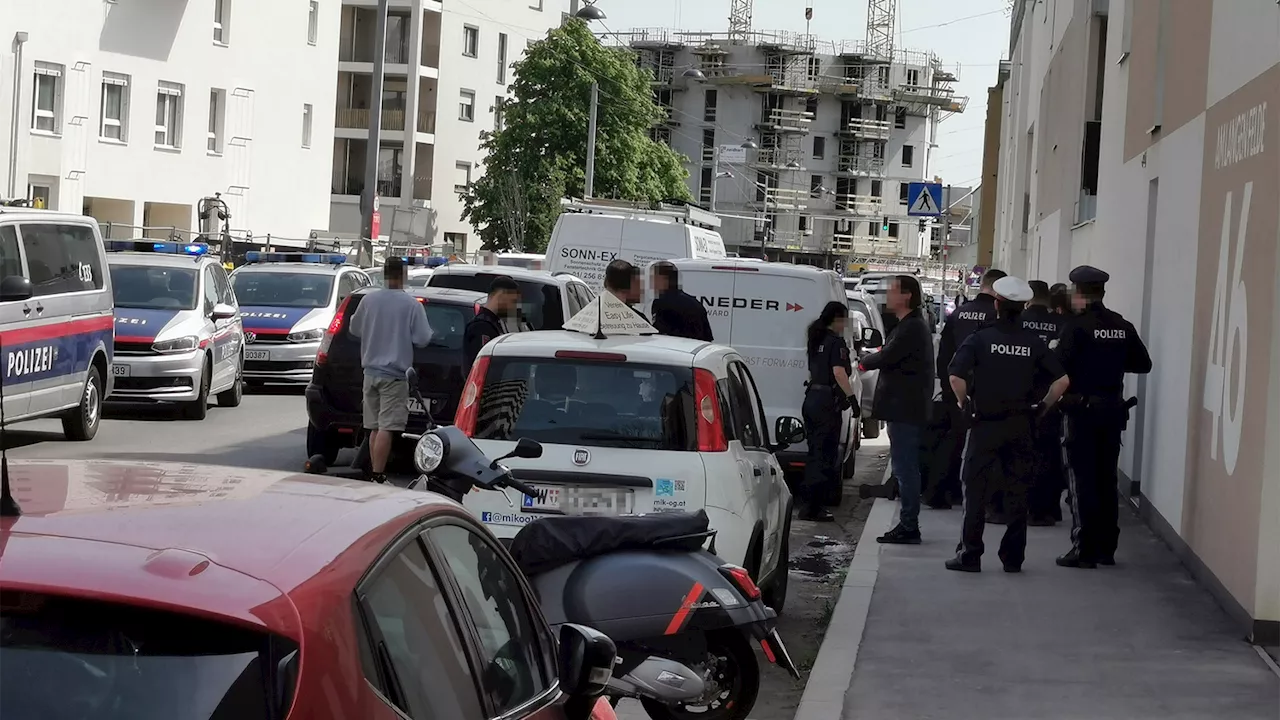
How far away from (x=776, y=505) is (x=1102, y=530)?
10.7 feet

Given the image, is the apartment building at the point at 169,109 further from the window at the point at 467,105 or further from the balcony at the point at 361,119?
the window at the point at 467,105

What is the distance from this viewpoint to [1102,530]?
11500 mm

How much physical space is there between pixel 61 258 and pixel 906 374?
776 centimetres

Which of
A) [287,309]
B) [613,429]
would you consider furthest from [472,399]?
[287,309]

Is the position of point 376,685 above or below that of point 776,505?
above

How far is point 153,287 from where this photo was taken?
19609 mm

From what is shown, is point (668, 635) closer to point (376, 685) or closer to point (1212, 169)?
point (376, 685)

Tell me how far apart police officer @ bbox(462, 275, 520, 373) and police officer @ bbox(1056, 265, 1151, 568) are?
4.18m

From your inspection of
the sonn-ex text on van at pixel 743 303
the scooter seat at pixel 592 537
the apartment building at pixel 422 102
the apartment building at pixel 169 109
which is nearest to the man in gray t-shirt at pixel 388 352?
the sonn-ex text on van at pixel 743 303

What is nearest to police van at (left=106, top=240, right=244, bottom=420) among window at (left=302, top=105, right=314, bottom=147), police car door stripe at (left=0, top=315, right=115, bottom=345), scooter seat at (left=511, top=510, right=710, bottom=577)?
police car door stripe at (left=0, top=315, right=115, bottom=345)

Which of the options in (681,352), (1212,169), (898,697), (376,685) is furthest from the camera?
(1212,169)

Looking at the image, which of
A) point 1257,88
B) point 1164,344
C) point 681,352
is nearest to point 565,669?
point 681,352

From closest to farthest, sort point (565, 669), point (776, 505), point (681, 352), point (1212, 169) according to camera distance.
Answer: point (565, 669), point (681, 352), point (776, 505), point (1212, 169)

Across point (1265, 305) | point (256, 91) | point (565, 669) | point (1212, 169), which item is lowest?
point (565, 669)
